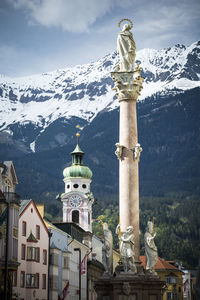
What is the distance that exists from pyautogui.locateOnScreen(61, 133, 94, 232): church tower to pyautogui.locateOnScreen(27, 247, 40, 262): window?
48.3 m

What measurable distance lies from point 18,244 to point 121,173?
2368cm

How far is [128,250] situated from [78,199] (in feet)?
262

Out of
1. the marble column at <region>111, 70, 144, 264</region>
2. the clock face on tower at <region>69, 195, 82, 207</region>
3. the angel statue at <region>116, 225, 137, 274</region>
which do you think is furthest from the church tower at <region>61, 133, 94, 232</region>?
the angel statue at <region>116, 225, 137, 274</region>

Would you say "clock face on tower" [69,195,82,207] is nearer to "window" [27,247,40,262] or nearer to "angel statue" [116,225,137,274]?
"window" [27,247,40,262]

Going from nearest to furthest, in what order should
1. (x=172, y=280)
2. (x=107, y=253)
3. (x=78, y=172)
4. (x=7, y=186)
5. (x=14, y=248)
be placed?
(x=107, y=253)
(x=14, y=248)
(x=7, y=186)
(x=172, y=280)
(x=78, y=172)

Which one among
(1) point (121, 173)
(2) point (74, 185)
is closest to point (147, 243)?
(1) point (121, 173)

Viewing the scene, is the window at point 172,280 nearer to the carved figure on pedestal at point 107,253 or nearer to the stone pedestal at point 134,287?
the carved figure on pedestal at point 107,253

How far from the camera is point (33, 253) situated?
63281mm

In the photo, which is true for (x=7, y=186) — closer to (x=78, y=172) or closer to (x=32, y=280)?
(x=32, y=280)

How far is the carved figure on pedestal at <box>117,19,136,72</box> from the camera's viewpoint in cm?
4106

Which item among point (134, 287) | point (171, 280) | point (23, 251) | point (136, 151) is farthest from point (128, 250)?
point (171, 280)

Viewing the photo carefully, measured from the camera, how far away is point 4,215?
163ft

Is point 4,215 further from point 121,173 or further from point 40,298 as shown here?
point 40,298

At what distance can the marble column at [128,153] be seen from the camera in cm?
3784
